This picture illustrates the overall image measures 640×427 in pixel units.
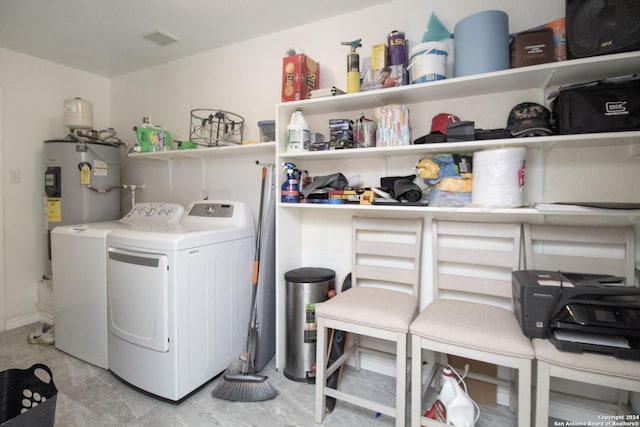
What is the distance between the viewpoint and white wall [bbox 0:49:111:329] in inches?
107

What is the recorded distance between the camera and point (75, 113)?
108 inches

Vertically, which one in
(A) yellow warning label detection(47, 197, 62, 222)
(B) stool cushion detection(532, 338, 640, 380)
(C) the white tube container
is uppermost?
(C) the white tube container

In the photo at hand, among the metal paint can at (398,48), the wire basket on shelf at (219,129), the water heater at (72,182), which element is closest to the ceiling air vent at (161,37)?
the wire basket on shelf at (219,129)

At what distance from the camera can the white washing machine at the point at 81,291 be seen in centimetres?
201

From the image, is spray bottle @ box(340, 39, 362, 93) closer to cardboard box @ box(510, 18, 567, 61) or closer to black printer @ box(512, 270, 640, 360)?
cardboard box @ box(510, 18, 567, 61)

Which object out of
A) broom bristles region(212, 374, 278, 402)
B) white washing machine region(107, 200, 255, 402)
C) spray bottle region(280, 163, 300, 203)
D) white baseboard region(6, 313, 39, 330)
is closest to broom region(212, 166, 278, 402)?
broom bristles region(212, 374, 278, 402)

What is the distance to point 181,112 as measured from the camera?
2.89m

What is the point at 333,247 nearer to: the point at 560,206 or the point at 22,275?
the point at 560,206

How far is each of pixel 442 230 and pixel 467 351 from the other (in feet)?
2.26

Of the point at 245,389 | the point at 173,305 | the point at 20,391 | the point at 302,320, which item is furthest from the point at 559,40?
the point at 20,391

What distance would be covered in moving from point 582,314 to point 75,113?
3752 mm

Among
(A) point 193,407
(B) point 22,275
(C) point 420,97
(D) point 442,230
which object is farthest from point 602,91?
(B) point 22,275

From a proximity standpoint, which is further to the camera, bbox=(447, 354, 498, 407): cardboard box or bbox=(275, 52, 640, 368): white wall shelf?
bbox=(447, 354, 498, 407): cardboard box

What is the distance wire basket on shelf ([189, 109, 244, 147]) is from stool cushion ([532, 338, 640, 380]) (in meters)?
2.25
